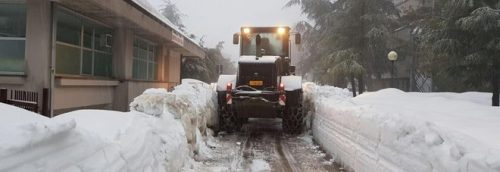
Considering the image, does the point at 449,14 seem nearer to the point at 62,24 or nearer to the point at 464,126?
the point at 464,126

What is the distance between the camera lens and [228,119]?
44.0 ft

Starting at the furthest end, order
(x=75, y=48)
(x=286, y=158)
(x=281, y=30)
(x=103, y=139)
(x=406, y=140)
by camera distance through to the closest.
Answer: (x=281, y=30) → (x=75, y=48) → (x=286, y=158) → (x=406, y=140) → (x=103, y=139)

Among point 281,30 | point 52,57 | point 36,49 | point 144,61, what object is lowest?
point 52,57

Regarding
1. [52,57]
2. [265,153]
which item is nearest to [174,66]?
[52,57]

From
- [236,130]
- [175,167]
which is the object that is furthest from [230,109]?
[175,167]

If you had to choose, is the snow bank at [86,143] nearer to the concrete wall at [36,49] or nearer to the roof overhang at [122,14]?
the concrete wall at [36,49]

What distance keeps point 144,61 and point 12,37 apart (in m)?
8.33

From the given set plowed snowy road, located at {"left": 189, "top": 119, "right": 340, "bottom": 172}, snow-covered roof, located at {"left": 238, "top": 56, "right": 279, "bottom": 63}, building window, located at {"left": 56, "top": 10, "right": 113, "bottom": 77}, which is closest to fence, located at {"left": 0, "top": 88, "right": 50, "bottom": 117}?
building window, located at {"left": 56, "top": 10, "right": 113, "bottom": 77}

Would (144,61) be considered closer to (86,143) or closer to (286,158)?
(286,158)

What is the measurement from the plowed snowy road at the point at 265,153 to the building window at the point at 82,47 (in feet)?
12.9

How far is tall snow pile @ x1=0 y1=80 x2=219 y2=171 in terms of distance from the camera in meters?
3.11

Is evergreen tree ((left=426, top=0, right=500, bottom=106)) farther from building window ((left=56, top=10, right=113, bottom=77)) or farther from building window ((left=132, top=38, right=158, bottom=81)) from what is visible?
building window ((left=56, top=10, right=113, bottom=77))

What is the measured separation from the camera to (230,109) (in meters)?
13.3

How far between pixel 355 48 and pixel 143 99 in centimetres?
2236
